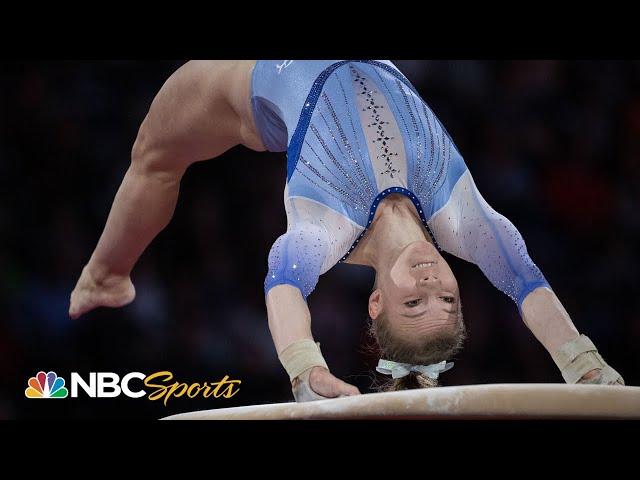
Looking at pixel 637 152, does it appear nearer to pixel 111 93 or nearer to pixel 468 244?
pixel 468 244

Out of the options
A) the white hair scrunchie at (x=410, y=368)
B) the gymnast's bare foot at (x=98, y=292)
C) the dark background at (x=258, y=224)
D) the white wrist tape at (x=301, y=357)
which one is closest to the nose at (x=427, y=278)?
the white hair scrunchie at (x=410, y=368)

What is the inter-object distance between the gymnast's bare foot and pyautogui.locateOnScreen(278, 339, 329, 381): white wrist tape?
1.24m

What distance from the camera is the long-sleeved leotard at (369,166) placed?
2.94 m

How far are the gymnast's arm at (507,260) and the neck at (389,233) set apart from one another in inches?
3.8

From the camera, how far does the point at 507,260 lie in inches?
117

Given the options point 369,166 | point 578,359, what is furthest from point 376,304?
point 578,359

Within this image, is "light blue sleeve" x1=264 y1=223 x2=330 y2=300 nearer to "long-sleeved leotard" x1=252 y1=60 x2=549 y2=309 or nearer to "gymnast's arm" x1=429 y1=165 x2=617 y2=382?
"long-sleeved leotard" x1=252 y1=60 x2=549 y2=309

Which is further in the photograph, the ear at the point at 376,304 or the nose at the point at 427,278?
the ear at the point at 376,304

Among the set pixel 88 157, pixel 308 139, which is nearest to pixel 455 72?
pixel 308 139

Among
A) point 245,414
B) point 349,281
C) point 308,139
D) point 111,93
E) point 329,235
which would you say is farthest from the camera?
point 349,281

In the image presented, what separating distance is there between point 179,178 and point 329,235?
0.93 meters

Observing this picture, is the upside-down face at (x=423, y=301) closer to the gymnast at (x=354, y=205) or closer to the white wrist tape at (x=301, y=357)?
the gymnast at (x=354, y=205)

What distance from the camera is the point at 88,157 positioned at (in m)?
3.50

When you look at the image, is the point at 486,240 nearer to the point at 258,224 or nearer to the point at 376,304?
the point at 376,304
